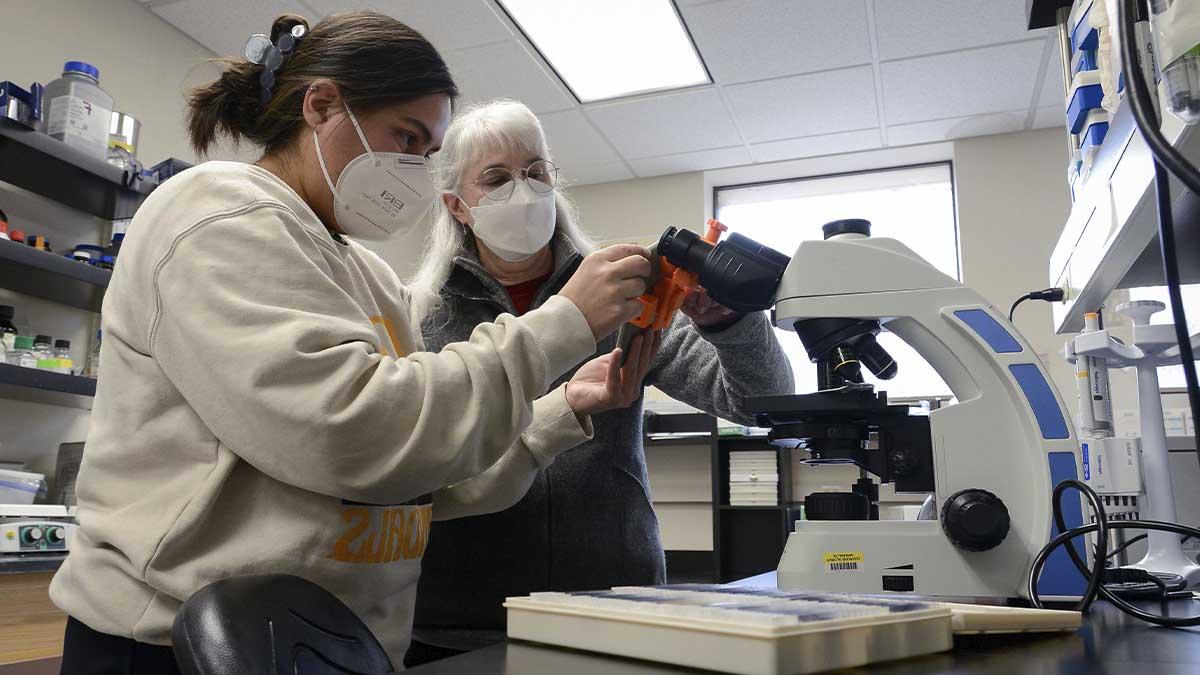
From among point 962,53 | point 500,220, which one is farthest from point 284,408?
point 962,53

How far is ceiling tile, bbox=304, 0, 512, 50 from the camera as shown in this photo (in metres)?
3.08

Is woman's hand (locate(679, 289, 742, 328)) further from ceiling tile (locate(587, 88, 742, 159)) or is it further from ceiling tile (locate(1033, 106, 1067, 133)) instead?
ceiling tile (locate(1033, 106, 1067, 133))

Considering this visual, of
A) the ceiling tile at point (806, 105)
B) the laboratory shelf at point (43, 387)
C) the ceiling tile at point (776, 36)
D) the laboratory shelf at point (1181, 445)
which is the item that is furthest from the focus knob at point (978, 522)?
the ceiling tile at point (806, 105)

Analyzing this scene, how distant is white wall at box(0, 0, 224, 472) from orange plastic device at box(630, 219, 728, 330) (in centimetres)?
176

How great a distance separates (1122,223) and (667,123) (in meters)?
3.32

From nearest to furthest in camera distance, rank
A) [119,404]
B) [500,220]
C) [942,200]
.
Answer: [119,404]
[500,220]
[942,200]

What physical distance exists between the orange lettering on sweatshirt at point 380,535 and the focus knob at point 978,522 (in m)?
0.51

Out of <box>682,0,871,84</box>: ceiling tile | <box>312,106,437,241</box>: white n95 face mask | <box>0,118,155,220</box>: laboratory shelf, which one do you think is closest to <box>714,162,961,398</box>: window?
<box>682,0,871,84</box>: ceiling tile

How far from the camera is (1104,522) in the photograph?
0.68 metres

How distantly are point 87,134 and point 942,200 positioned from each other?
13.0 feet

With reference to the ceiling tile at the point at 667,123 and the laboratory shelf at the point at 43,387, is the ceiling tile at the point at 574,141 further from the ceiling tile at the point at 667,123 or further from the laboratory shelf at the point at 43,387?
the laboratory shelf at the point at 43,387

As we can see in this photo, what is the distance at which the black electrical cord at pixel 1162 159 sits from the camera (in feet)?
1.52

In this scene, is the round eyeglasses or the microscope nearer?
the microscope

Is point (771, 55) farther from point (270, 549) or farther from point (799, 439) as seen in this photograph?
point (270, 549)
